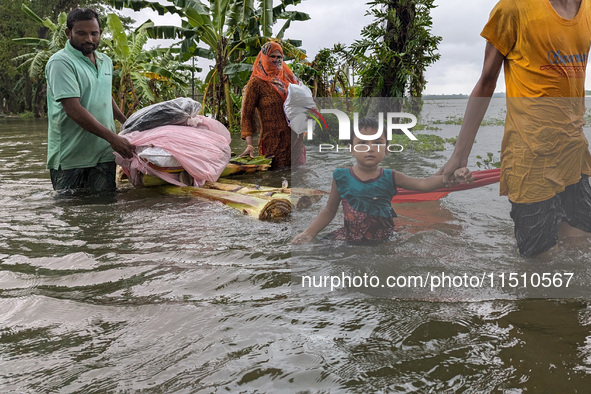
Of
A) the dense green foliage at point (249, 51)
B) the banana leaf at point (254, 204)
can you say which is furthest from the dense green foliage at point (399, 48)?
the banana leaf at point (254, 204)

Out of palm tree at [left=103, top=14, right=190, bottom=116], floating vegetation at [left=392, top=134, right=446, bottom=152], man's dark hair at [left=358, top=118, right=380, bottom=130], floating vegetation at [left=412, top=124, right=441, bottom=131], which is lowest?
floating vegetation at [left=392, top=134, right=446, bottom=152]

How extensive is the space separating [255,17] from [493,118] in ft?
31.0

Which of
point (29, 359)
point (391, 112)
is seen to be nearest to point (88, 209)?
point (29, 359)

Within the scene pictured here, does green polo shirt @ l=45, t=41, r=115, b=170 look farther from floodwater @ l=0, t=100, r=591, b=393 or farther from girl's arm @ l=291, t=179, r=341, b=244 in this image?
girl's arm @ l=291, t=179, r=341, b=244

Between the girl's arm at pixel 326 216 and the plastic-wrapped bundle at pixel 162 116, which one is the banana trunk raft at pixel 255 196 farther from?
the plastic-wrapped bundle at pixel 162 116

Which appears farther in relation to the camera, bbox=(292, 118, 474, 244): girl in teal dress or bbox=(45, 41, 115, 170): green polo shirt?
bbox=(45, 41, 115, 170): green polo shirt

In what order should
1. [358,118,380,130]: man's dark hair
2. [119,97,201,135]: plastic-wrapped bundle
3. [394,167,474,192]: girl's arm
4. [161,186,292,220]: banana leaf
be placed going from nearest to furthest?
[394,167,474,192]: girl's arm → [358,118,380,130]: man's dark hair → [161,186,292,220]: banana leaf → [119,97,201,135]: plastic-wrapped bundle

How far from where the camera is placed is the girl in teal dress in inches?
91.7

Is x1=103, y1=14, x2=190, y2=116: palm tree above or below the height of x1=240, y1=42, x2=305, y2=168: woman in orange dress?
above

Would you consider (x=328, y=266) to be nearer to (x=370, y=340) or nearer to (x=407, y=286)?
(x=407, y=286)

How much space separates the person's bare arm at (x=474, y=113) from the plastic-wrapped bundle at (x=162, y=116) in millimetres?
3148

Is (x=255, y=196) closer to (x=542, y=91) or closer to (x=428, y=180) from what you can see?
(x=428, y=180)

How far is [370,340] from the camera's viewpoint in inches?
71.2

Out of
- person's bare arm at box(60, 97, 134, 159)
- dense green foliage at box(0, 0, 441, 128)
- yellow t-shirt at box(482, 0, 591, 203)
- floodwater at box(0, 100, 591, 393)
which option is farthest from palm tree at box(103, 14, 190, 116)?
yellow t-shirt at box(482, 0, 591, 203)
